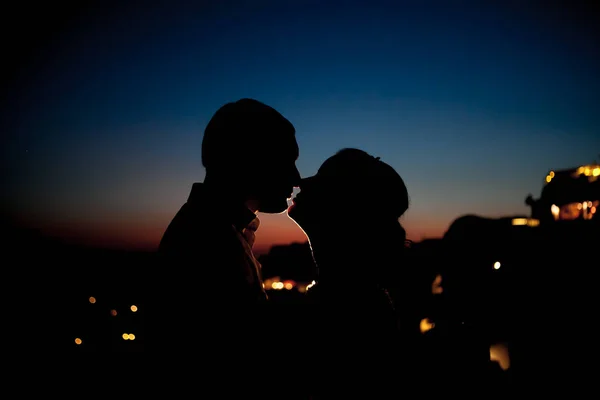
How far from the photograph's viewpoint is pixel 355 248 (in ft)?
5.77

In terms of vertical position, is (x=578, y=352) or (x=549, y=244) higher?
(x=549, y=244)

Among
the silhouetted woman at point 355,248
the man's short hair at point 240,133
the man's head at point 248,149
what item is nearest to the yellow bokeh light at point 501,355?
the silhouetted woman at point 355,248

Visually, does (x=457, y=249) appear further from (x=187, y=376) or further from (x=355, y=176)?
(x=187, y=376)

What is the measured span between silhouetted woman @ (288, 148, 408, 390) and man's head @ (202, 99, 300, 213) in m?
0.34

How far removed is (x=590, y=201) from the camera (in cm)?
2550

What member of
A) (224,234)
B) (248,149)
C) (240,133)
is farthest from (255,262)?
(240,133)

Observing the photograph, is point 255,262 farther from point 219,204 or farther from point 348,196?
point 348,196

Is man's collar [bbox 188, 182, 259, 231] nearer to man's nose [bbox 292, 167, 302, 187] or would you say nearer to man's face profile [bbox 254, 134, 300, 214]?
man's face profile [bbox 254, 134, 300, 214]

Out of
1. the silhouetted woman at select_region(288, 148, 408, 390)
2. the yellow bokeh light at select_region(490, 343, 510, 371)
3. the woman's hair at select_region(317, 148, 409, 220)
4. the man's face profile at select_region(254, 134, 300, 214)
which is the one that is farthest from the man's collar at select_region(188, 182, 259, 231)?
the yellow bokeh light at select_region(490, 343, 510, 371)

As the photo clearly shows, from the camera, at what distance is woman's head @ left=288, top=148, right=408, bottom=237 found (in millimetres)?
1770

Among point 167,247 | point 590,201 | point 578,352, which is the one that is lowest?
point 578,352

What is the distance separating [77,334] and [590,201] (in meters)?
59.5

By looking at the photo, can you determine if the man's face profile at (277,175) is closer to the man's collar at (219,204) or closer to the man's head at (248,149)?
the man's head at (248,149)

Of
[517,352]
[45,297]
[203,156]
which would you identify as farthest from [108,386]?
[203,156]
